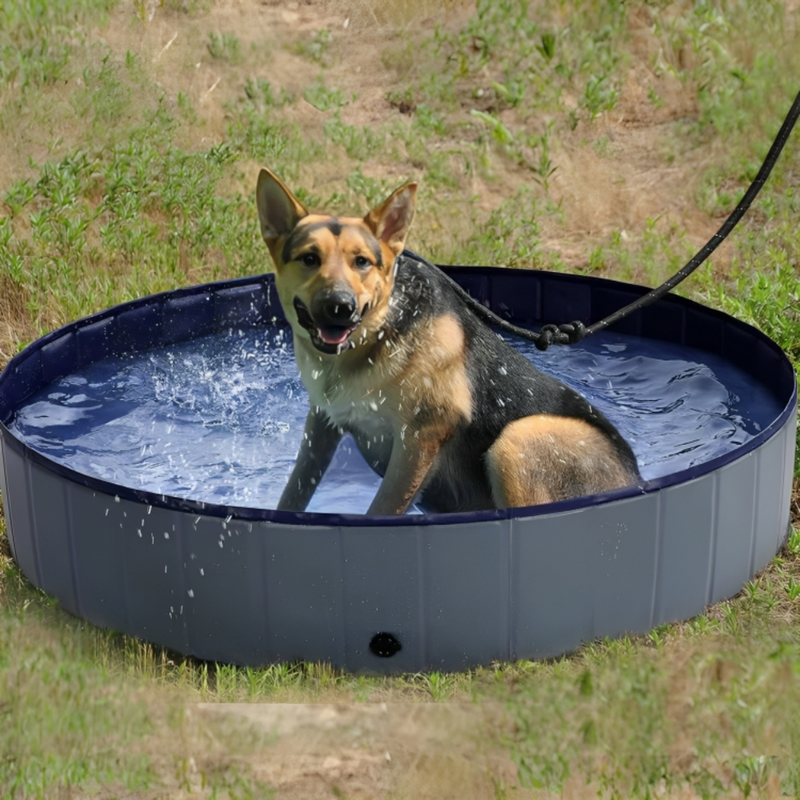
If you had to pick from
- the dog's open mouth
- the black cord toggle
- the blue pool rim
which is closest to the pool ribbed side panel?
the blue pool rim

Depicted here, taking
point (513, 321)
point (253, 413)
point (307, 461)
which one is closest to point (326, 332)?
point (307, 461)

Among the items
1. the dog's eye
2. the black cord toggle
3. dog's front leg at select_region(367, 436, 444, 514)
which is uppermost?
the dog's eye

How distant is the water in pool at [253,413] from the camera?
20.4 ft

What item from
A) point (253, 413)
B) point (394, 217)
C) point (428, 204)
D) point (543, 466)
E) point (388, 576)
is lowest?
point (253, 413)

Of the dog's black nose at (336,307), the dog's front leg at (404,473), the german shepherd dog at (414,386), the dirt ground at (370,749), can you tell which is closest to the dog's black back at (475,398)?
the german shepherd dog at (414,386)

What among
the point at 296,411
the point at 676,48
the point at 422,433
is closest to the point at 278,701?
the point at 422,433

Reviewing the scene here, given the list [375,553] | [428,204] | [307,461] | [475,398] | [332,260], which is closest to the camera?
[375,553]

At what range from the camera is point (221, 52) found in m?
12.2

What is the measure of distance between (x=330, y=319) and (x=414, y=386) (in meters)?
0.53

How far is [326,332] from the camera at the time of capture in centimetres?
476

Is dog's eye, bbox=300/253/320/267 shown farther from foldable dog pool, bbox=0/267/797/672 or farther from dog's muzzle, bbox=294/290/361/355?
foldable dog pool, bbox=0/267/797/672

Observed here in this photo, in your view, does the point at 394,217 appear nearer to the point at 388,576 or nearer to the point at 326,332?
the point at 326,332

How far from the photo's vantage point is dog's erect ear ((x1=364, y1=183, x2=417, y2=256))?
4.91m

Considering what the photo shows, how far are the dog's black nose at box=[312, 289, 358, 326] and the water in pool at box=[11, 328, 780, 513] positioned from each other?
5.09 feet
